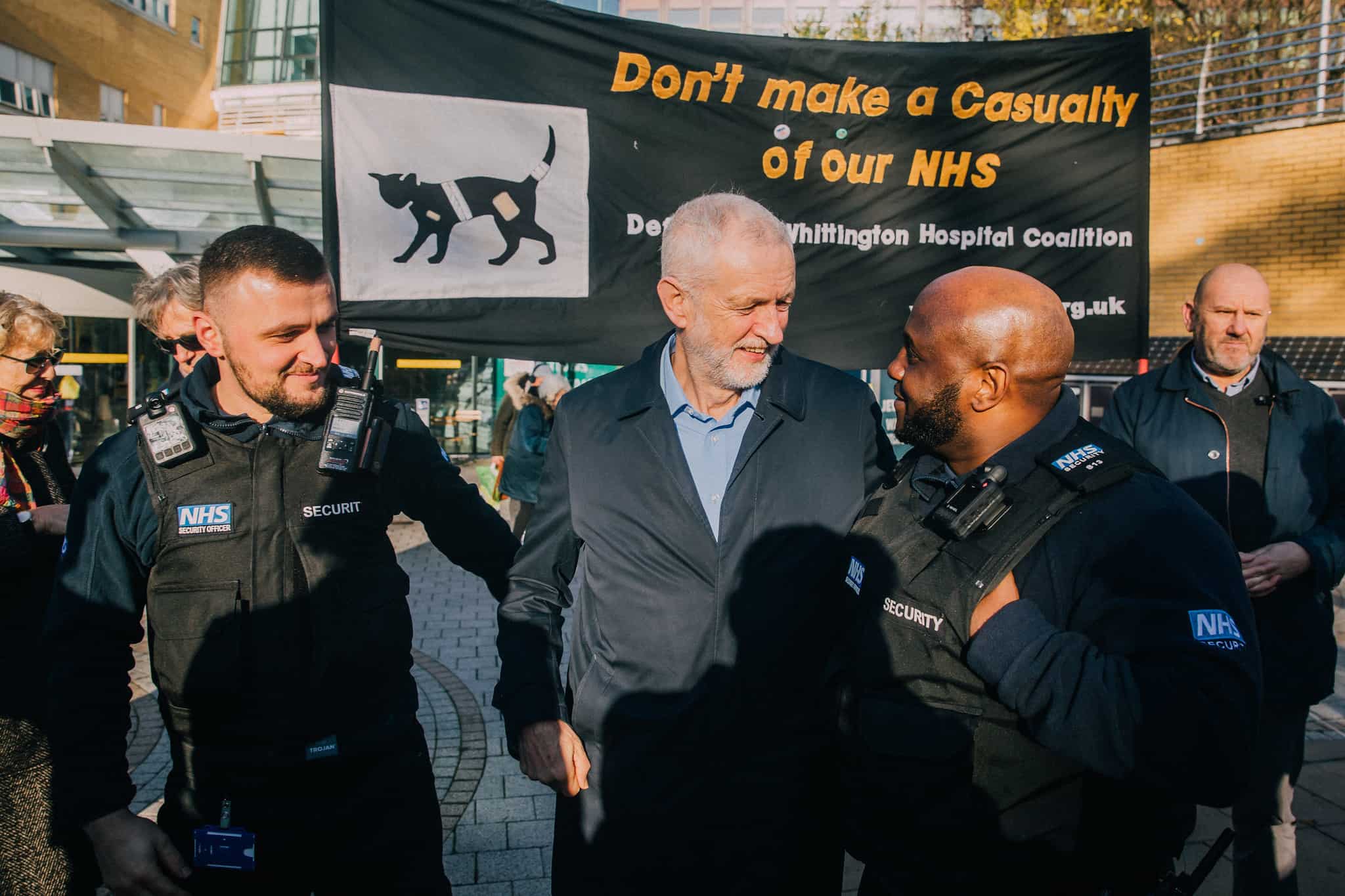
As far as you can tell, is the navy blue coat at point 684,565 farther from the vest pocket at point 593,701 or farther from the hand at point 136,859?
the hand at point 136,859

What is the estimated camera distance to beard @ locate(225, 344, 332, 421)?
2396mm

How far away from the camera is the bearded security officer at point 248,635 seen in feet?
7.42

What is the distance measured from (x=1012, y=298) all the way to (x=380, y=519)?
171cm

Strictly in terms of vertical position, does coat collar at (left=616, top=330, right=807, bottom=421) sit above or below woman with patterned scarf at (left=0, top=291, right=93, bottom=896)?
above

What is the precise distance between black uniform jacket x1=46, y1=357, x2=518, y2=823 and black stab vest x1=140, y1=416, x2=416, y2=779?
5 cm

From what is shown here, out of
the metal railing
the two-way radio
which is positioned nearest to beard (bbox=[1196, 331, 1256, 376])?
the two-way radio

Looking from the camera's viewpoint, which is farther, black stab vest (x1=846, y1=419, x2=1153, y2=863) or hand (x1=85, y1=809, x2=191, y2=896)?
hand (x1=85, y1=809, x2=191, y2=896)

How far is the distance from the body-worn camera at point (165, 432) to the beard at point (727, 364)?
1300mm

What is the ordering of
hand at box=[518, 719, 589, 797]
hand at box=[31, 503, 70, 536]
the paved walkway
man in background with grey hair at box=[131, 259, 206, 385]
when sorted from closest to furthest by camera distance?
hand at box=[518, 719, 589, 797] → hand at box=[31, 503, 70, 536] → man in background with grey hair at box=[131, 259, 206, 385] → the paved walkway

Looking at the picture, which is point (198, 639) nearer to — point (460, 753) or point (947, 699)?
point (947, 699)

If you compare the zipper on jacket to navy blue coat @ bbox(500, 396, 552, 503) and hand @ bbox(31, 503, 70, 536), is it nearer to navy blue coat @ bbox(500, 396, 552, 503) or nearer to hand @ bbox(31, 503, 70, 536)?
hand @ bbox(31, 503, 70, 536)

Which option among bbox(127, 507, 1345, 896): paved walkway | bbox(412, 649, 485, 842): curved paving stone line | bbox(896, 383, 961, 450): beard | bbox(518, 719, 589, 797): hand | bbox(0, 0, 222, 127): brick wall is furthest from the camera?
bbox(0, 0, 222, 127): brick wall

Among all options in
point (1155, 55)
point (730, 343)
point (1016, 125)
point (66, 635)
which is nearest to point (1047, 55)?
point (1016, 125)

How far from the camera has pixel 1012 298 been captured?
74.2 inches
